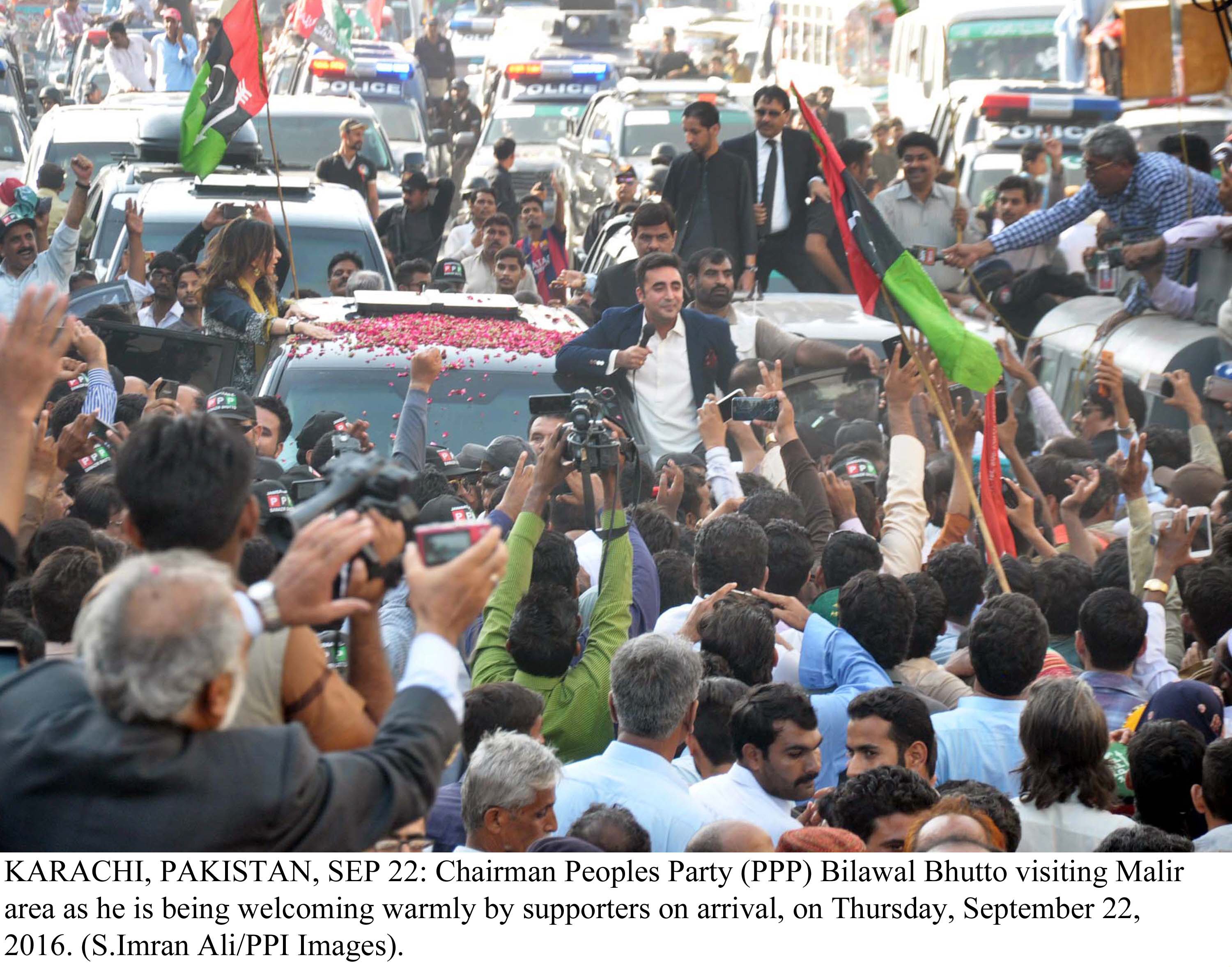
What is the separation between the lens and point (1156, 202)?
9852mm

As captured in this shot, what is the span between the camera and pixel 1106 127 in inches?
385

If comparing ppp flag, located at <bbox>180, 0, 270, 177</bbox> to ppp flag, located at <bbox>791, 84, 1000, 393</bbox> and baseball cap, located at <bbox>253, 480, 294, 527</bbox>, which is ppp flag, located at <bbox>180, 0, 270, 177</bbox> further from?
baseball cap, located at <bbox>253, 480, 294, 527</bbox>

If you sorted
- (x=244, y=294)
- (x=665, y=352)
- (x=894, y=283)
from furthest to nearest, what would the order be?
(x=244, y=294) → (x=665, y=352) → (x=894, y=283)

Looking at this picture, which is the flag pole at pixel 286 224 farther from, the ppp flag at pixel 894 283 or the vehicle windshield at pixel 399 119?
the vehicle windshield at pixel 399 119

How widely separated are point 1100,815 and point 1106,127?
6066mm

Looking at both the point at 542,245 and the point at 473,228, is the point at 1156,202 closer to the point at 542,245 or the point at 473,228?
the point at 542,245

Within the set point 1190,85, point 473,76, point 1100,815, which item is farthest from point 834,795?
point 473,76

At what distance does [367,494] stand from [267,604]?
0.25 metres

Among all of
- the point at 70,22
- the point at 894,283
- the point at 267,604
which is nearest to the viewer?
the point at 267,604

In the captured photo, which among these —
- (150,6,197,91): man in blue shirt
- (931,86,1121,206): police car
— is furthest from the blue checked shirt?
(150,6,197,91): man in blue shirt

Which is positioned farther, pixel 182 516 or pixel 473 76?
pixel 473 76

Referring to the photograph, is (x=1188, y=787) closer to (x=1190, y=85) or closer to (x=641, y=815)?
(x=641, y=815)

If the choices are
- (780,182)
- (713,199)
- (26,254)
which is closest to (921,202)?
(780,182)

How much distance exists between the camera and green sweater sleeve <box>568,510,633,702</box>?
5145 mm
